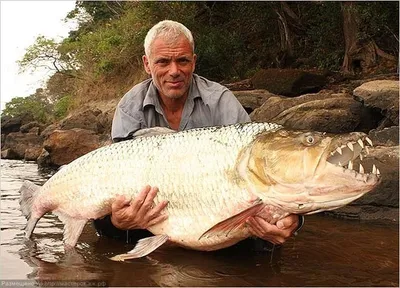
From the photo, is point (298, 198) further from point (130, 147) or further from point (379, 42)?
point (379, 42)

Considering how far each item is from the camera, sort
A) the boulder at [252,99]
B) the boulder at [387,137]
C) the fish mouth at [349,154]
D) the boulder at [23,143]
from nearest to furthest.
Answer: the fish mouth at [349,154]
the boulder at [387,137]
the boulder at [252,99]
the boulder at [23,143]

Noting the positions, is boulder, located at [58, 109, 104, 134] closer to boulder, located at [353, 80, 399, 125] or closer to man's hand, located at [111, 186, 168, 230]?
boulder, located at [353, 80, 399, 125]

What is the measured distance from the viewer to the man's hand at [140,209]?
3.44 metres

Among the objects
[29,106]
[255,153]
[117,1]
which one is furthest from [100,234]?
[29,106]

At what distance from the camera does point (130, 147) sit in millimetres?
3596

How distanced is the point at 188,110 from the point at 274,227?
1632 millimetres

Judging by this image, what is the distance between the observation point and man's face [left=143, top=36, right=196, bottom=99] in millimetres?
4438

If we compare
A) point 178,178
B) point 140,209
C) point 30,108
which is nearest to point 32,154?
point 140,209

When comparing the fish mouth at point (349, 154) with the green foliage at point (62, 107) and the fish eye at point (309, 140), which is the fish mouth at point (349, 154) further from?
the green foliage at point (62, 107)

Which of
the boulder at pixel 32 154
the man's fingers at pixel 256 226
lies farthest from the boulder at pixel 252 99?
the boulder at pixel 32 154

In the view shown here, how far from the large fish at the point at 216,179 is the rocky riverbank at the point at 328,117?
361mm

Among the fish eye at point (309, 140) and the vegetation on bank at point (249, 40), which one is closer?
the fish eye at point (309, 140)

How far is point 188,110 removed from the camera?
15.0ft

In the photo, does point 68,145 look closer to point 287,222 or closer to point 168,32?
point 168,32
